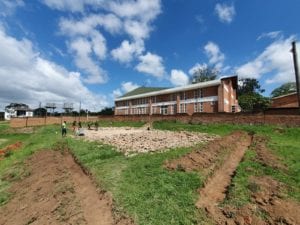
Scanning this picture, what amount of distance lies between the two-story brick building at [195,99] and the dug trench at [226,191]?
1744cm

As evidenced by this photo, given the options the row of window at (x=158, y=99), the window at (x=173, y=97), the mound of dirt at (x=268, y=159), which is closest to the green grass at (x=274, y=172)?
the mound of dirt at (x=268, y=159)

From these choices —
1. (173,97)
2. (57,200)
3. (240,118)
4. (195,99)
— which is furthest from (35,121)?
(57,200)

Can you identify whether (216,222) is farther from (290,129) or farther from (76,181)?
(290,129)

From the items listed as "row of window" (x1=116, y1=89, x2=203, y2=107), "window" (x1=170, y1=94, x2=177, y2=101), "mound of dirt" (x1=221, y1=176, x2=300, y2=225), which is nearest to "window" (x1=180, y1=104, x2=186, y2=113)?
"row of window" (x1=116, y1=89, x2=203, y2=107)

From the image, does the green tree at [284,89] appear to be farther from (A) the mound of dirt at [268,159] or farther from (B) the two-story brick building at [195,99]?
(A) the mound of dirt at [268,159]

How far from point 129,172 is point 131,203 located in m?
2.29

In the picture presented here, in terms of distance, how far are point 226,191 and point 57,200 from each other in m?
A: 5.45

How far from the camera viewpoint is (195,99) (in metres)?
31.0

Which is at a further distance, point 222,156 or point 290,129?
point 290,129

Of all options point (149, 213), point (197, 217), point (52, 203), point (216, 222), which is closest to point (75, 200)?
point (52, 203)

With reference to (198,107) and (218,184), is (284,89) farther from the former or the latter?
(218,184)

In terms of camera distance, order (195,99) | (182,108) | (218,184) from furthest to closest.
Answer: (182,108) < (195,99) < (218,184)

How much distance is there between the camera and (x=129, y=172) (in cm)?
786

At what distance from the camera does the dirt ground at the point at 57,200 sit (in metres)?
5.62
